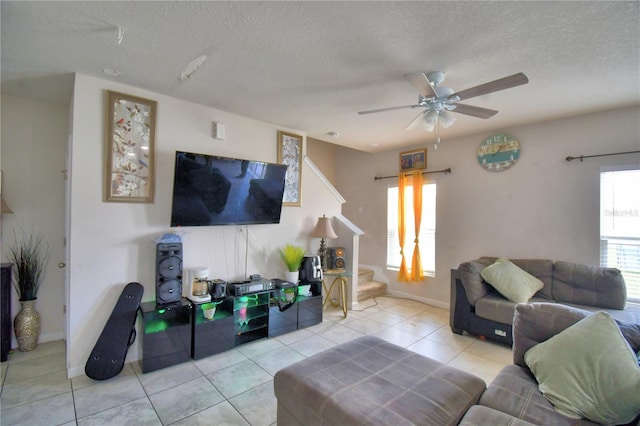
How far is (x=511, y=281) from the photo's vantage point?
10.7 ft

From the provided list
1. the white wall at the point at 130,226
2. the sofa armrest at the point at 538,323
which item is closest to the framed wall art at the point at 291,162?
the white wall at the point at 130,226

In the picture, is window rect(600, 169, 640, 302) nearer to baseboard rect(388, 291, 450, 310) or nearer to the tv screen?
baseboard rect(388, 291, 450, 310)

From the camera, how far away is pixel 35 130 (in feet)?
10.0

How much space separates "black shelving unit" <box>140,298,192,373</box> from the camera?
8.36ft

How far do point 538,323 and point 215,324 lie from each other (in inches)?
103

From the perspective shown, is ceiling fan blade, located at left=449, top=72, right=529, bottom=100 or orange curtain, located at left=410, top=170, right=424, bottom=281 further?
orange curtain, located at left=410, top=170, right=424, bottom=281

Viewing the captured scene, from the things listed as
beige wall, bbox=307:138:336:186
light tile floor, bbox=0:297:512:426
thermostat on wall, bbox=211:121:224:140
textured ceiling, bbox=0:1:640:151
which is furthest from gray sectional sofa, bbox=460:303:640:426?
beige wall, bbox=307:138:336:186

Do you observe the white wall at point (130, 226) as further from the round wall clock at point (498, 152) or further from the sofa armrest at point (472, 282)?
the round wall clock at point (498, 152)

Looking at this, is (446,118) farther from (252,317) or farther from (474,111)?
(252,317)

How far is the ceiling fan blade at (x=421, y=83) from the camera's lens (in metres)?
2.01

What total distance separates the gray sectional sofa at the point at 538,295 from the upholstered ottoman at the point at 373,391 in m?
1.78

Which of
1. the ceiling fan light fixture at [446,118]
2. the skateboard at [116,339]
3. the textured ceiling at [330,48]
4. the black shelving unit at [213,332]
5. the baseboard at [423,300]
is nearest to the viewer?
the textured ceiling at [330,48]

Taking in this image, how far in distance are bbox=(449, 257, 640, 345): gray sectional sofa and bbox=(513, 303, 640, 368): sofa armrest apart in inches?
53.7

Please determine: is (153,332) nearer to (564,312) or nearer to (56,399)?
(56,399)
